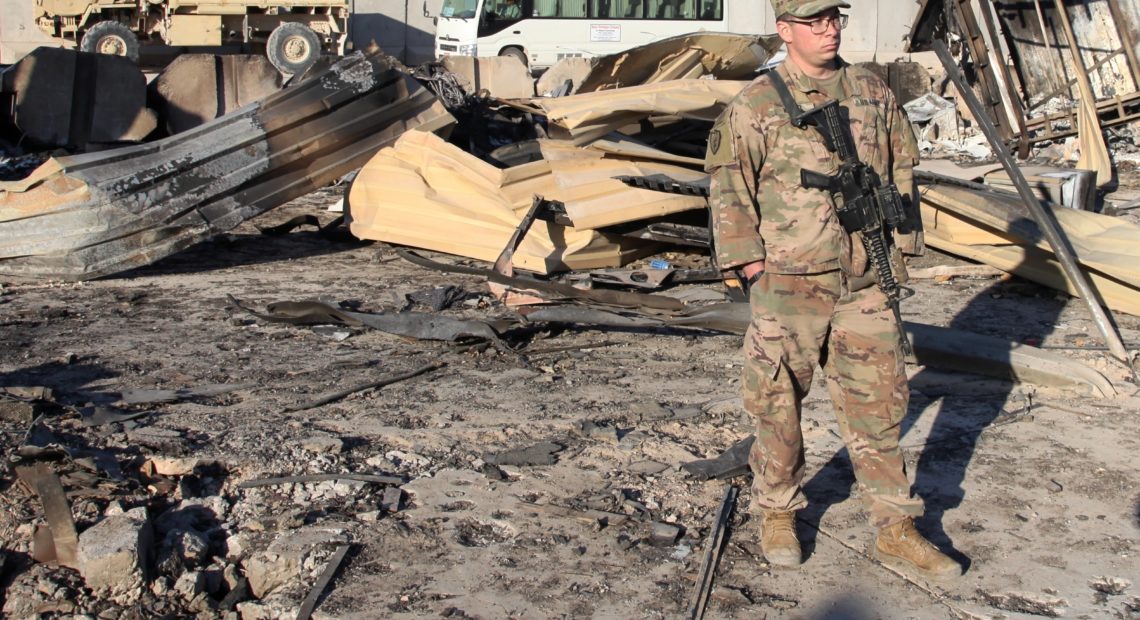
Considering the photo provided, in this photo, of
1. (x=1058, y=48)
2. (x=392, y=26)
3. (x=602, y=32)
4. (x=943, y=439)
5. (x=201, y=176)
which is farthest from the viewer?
(x=392, y=26)

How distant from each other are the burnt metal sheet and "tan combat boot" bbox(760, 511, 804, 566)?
16.2 ft

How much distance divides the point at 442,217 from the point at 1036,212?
144 inches

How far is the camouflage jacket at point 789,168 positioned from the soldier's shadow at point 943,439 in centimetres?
92

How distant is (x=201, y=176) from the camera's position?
281 inches


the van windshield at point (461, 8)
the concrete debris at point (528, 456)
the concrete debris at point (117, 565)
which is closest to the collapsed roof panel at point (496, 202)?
the concrete debris at point (528, 456)

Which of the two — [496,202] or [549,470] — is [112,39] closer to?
[496,202]

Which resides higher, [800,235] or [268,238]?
[800,235]

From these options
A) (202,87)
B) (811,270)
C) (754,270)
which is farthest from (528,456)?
(202,87)

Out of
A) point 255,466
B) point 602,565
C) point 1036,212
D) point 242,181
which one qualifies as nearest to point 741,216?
point 602,565

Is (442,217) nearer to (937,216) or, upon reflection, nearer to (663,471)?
(937,216)

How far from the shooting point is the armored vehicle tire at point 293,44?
19578 mm

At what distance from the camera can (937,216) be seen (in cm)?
703

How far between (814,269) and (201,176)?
202 inches

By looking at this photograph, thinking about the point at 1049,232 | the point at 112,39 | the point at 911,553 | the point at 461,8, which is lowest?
the point at 112,39
